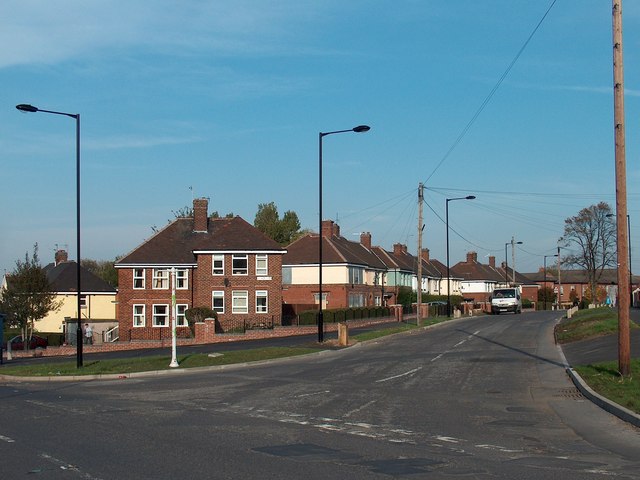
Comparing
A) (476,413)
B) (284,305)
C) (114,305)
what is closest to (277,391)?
(476,413)

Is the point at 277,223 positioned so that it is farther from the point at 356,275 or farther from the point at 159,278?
the point at 159,278

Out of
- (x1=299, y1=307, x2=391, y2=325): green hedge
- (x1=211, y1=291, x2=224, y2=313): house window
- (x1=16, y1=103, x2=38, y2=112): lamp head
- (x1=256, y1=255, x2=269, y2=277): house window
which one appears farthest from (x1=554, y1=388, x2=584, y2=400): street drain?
(x1=211, y1=291, x2=224, y2=313): house window

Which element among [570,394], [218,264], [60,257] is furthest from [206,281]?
[570,394]

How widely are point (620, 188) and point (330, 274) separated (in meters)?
54.0

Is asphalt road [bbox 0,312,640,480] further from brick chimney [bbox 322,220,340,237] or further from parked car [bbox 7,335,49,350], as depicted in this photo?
brick chimney [bbox 322,220,340,237]

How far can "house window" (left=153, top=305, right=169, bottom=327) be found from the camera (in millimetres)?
57312

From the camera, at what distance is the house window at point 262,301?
56125mm

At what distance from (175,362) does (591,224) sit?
74.6 meters

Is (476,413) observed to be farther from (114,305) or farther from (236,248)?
(114,305)

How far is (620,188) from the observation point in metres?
18.7

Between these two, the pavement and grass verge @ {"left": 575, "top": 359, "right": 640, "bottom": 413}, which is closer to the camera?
the pavement

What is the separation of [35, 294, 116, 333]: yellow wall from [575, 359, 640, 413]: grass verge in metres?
58.0

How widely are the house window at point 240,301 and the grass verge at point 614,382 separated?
3601cm

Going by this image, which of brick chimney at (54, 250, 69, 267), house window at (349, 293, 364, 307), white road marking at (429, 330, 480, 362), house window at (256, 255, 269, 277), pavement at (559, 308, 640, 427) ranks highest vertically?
brick chimney at (54, 250, 69, 267)
